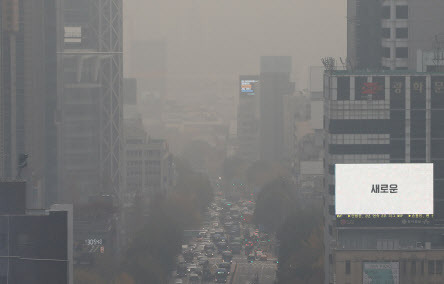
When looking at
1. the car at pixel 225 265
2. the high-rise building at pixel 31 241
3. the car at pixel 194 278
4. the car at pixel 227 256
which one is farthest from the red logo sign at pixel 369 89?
the car at pixel 227 256

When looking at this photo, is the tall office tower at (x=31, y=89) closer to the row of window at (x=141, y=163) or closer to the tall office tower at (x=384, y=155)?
the tall office tower at (x=384, y=155)

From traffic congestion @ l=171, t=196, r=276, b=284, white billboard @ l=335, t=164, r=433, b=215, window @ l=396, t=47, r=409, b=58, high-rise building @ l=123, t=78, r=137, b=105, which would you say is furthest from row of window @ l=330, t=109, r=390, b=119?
high-rise building @ l=123, t=78, r=137, b=105

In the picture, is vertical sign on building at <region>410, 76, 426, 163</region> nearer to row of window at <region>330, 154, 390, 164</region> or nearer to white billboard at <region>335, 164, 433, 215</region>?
white billboard at <region>335, 164, 433, 215</region>

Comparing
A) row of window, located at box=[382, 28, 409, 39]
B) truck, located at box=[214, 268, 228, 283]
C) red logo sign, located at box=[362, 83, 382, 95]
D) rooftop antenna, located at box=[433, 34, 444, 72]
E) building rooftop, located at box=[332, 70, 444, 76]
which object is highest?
row of window, located at box=[382, 28, 409, 39]

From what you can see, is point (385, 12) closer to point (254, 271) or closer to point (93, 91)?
point (254, 271)

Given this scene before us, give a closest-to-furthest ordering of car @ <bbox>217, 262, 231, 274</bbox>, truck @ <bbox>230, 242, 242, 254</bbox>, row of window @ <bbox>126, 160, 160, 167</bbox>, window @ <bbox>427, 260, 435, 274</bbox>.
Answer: window @ <bbox>427, 260, 435, 274</bbox> < car @ <bbox>217, 262, 231, 274</bbox> < truck @ <bbox>230, 242, 242, 254</bbox> < row of window @ <bbox>126, 160, 160, 167</bbox>

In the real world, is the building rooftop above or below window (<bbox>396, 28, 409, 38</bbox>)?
below

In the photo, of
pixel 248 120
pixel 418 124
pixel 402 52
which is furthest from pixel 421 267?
pixel 248 120

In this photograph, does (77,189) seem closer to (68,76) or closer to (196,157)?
(68,76)
